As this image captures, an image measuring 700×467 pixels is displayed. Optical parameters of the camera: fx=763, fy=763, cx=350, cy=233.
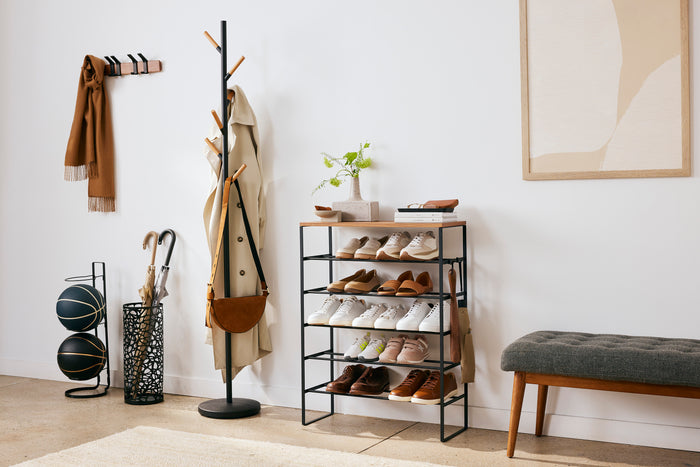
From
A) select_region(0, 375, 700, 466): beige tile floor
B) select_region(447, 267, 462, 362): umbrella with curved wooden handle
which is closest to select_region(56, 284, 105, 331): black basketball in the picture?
select_region(0, 375, 700, 466): beige tile floor

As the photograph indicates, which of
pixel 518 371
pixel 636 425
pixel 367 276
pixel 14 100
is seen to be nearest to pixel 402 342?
pixel 367 276

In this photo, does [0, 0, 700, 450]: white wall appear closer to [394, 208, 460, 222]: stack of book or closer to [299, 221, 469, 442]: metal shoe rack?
[299, 221, 469, 442]: metal shoe rack

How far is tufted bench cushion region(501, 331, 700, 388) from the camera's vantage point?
2703mm

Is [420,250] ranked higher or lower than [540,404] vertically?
higher

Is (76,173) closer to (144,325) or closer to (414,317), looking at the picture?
(144,325)

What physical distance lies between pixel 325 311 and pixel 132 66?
1914 millimetres

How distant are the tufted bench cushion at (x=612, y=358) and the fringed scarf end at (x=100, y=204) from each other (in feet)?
8.51

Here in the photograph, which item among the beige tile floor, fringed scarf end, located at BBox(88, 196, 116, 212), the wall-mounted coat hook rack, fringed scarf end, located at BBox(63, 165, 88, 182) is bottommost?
the beige tile floor

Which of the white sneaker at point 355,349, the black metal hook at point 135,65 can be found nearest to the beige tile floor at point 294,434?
the white sneaker at point 355,349

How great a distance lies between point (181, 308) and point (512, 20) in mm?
2349

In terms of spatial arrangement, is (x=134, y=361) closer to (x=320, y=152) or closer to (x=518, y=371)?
(x=320, y=152)

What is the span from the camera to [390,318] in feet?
11.3

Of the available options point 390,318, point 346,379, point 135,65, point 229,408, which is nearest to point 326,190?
point 390,318

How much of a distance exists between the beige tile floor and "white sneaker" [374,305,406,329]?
501 millimetres
